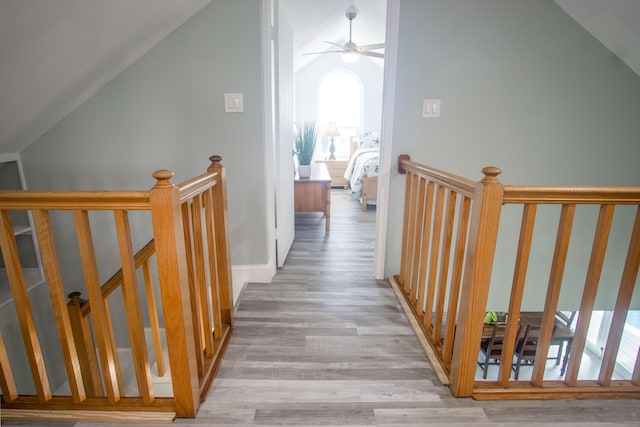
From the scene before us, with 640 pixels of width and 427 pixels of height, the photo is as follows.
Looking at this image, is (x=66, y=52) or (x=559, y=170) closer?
(x=66, y=52)

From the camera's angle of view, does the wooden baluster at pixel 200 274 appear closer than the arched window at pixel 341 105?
Yes

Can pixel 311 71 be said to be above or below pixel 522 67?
above

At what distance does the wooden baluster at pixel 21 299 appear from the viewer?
1.15 meters

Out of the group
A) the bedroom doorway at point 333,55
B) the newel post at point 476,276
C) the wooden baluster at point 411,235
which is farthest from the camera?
the bedroom doorway at point 333,55

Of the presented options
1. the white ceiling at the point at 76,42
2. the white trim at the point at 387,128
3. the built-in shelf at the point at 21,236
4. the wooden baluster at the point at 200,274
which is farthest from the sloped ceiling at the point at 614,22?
the built-in shelf at the point at 21,236

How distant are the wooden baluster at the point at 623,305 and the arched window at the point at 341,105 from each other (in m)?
5.98

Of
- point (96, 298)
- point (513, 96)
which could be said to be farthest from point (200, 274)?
point (513, 96)

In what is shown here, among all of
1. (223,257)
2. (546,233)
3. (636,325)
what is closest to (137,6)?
(223,257)

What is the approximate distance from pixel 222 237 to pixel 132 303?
0.55m

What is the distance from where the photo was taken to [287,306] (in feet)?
7.04

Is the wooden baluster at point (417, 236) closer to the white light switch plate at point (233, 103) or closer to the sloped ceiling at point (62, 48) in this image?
the white light switch plate at point (233, 103)

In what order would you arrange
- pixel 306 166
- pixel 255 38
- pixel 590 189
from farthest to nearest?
pixel 306 166 → pixel 255 38 → pixel 590 189

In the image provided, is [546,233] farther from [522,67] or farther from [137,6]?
[137,6]

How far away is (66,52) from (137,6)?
42cm
